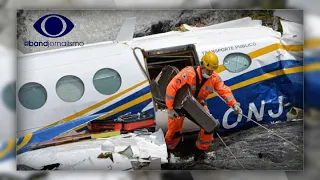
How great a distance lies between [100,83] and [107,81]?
0.08 metres

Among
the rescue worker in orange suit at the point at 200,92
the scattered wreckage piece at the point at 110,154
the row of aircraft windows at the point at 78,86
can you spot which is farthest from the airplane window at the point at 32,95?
the rescue worker in orange suit at the point at 200,92

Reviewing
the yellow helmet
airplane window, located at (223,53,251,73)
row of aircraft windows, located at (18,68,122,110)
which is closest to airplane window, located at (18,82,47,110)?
row of aircraft windows, located at (18,68,122,110)

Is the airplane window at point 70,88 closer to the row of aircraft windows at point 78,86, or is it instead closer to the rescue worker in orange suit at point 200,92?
the row of aircraft windows at point 78,86

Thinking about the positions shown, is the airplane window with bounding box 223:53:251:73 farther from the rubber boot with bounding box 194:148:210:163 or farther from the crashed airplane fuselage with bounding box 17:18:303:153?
the rubber boot with bounding box 194:148:210:163

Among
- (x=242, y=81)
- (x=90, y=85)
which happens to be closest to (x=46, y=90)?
(x=90, y=85)

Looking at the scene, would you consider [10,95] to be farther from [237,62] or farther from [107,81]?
[237,62]

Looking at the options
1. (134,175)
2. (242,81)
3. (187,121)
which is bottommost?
(134,175)

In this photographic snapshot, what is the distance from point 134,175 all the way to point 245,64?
1619mm

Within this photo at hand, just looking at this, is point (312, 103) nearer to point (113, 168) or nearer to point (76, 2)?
point (113, 168)

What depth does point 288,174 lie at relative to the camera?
6410 mm

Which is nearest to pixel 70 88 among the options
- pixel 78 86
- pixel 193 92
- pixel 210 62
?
pixel 78 86

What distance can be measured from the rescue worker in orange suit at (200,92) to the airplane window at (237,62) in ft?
0.57

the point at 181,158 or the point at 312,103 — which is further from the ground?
the point at 312,103

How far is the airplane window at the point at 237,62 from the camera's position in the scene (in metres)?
6.34
